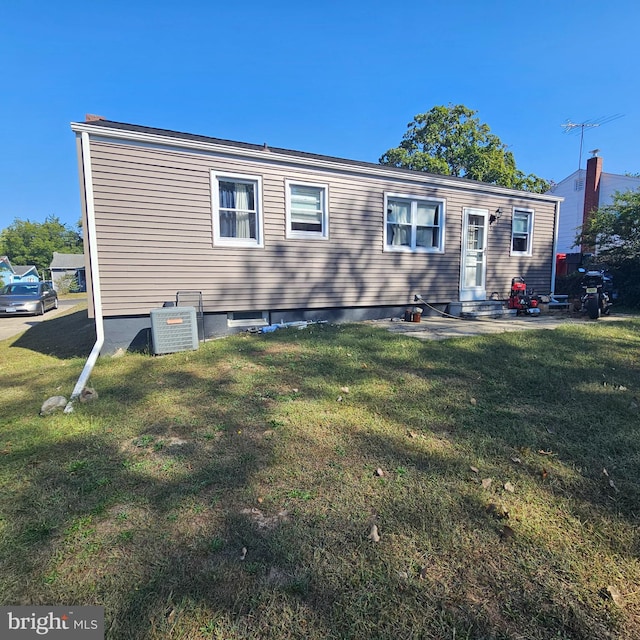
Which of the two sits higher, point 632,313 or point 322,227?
point 322,227

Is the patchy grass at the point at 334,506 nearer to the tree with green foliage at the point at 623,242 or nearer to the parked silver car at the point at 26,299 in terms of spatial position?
the tree with green foliage at the point at 623,242

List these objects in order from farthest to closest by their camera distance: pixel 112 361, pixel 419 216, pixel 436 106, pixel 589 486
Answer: pixel 436 106
pixel 419 216
pixel 112 361
pixel 589 486

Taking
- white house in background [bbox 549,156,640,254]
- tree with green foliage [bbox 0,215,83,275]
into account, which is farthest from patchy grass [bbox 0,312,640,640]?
tree with green foliage [bbox 0,215,83,275]

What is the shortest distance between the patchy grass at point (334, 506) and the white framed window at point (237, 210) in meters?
3.78

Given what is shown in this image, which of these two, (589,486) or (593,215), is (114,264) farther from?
(593,215)

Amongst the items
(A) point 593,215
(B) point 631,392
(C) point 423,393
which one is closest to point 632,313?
(A) point 593,215

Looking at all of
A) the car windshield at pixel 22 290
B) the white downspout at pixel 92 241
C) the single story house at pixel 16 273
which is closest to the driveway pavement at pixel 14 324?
the car windshield at pixel 22 290

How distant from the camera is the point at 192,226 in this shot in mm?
7066

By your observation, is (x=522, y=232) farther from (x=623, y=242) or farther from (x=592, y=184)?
(x=592, y=184)

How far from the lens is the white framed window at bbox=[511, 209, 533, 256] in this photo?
35.5 ft

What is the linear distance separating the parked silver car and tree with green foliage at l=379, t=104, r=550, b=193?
73.2 feet

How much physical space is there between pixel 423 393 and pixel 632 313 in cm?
918

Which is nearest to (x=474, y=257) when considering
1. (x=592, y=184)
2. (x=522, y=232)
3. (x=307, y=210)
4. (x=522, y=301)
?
(x=522, y=301)

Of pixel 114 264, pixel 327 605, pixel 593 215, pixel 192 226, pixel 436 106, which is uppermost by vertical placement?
pixel 436 106
